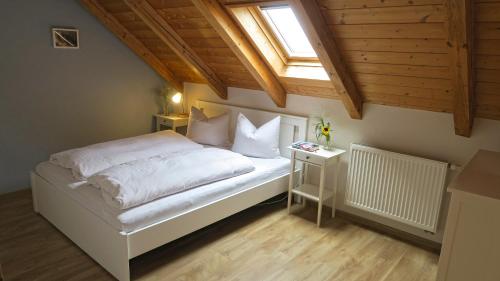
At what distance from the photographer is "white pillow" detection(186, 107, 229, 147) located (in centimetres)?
371

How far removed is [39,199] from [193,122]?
160 cm

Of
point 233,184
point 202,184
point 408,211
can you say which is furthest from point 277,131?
point 408,211

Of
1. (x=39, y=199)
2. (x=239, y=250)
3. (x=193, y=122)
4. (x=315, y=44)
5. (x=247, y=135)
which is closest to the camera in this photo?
(x=315, y=44)

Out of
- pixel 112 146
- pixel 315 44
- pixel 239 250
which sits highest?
pixel 315 44

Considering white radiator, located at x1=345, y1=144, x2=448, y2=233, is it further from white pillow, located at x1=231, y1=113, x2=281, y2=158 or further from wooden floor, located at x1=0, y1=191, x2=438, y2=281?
white pillow, located at x1=231, y1=113, x2=281, y2=158

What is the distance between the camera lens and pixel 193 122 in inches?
150

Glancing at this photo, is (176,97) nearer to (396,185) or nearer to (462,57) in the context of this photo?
(396,185)

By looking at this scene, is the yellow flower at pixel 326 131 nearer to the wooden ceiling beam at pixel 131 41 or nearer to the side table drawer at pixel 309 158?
the side table drawer at pixel 309 158

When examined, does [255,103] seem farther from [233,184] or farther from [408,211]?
[408,211]

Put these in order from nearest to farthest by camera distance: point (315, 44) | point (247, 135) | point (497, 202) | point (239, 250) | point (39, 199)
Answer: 1. point (497, 202)
2. point (315, 44)
3. point (239, 250)
4. point (39, 199)
5. point (247, 135)

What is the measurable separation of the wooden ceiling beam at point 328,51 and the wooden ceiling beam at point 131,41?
7.94 feet

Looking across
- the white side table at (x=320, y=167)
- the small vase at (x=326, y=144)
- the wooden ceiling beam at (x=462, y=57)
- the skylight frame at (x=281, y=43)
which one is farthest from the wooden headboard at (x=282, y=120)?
the wooden ceiling beam at (x=462, y=57)

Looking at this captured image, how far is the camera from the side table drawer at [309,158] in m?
3.00

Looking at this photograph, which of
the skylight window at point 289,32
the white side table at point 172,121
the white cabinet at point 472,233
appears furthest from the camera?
the white side table at point 172,121
